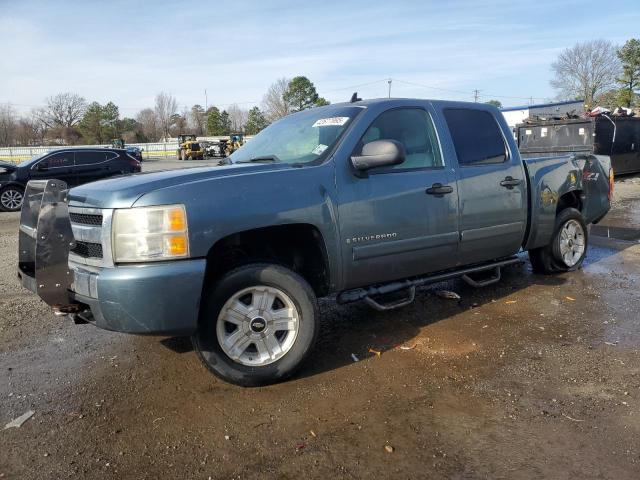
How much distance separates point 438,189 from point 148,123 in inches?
3922

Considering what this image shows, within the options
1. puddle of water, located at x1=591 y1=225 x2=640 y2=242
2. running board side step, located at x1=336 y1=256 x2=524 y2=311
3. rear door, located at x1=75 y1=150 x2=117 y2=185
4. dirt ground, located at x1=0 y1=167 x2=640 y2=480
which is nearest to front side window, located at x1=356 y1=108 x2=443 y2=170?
running board side step, located at x1=336 y1=256 x2=524 y2=311

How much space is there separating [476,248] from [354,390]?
6.29 feet

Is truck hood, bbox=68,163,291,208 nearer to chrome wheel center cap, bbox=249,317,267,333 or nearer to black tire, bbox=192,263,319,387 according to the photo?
black tire, bbox=192,263,319,387

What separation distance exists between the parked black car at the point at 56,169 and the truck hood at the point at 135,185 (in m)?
10.8

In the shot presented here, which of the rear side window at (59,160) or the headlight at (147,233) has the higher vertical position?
the rear side window at (59,160)

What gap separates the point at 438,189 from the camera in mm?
4215

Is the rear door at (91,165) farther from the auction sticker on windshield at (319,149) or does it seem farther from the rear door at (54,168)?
the auction sticker on windshield at (319,149)

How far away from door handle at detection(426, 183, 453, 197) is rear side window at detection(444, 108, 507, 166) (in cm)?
38

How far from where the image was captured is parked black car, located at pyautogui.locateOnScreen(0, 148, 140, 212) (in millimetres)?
13141

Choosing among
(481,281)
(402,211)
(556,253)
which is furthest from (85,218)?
(556,253)

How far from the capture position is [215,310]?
3.27m

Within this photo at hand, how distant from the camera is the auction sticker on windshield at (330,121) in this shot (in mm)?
4036

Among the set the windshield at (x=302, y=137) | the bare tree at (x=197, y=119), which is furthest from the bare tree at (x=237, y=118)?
the windshield at (x=302, y=137)

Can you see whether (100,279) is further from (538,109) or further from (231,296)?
(538,109)
